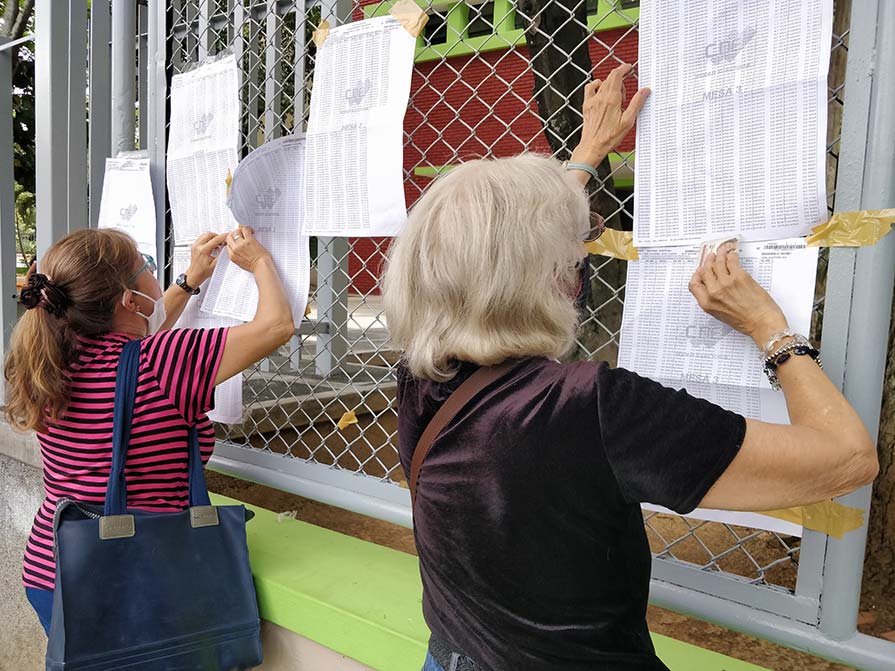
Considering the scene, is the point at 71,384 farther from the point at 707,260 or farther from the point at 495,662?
the point at 707,260

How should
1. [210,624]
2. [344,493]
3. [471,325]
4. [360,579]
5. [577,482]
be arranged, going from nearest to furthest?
[577,482]
[471,325]
[210,624]
[360,579]
[344,493]

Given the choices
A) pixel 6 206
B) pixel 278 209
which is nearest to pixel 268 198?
pixel 278 209

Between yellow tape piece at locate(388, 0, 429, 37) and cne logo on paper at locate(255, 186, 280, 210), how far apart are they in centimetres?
61

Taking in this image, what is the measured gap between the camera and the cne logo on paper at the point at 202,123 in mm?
2355

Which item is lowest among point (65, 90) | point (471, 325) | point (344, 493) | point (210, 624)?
point (210, 624)

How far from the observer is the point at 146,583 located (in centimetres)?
168

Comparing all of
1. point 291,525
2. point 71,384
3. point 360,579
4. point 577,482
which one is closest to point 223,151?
point 71,384

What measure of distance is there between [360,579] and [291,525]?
1.67ft

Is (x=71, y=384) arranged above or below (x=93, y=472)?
above

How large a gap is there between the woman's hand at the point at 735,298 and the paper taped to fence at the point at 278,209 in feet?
3.60

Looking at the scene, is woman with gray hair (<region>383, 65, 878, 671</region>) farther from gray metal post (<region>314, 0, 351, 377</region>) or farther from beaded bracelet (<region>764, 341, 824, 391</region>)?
gray metal post (<region>314, 0, 351, 377</region>)

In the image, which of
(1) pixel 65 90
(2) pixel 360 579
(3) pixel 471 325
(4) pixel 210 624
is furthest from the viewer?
(1) pixel 65 90

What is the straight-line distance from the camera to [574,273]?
1214 mm

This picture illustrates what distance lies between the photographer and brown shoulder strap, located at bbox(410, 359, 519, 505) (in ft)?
3.73
